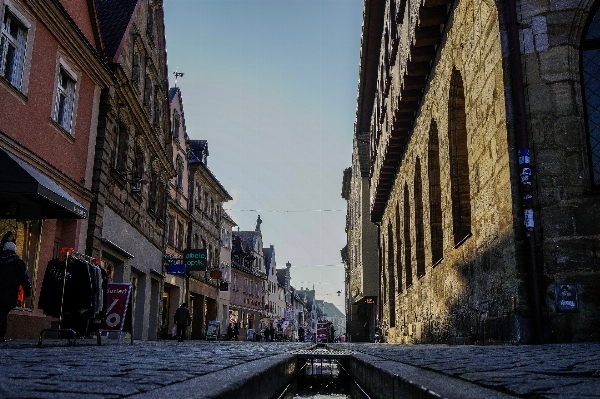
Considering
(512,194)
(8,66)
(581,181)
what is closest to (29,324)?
(8,66)

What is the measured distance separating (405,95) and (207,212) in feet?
74.8

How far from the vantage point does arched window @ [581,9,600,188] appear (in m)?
7.21

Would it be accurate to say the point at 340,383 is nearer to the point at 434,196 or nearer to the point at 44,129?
the point at 434,196

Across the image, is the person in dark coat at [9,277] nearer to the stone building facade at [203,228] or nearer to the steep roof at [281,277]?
the stone building facade at [203,228]

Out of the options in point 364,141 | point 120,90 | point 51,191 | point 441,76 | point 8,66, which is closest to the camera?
point 51,191

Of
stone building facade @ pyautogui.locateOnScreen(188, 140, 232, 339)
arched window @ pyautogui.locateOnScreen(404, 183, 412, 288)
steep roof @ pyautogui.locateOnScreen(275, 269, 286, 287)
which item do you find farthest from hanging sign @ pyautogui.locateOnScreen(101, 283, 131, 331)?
steep roof @ pyautogui.locateOnScreen(275, 269, 286, 287)

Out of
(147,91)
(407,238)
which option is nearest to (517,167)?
(407,238)

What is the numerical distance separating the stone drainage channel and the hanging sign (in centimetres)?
449

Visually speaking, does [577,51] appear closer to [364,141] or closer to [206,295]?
[364,141]

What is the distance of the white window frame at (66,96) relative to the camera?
38.5ft

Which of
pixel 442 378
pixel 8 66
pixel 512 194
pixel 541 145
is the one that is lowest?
pixel 442 378

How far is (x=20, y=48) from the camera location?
10.3 m

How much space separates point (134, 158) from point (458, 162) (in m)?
10.6

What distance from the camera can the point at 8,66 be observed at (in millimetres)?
10031
